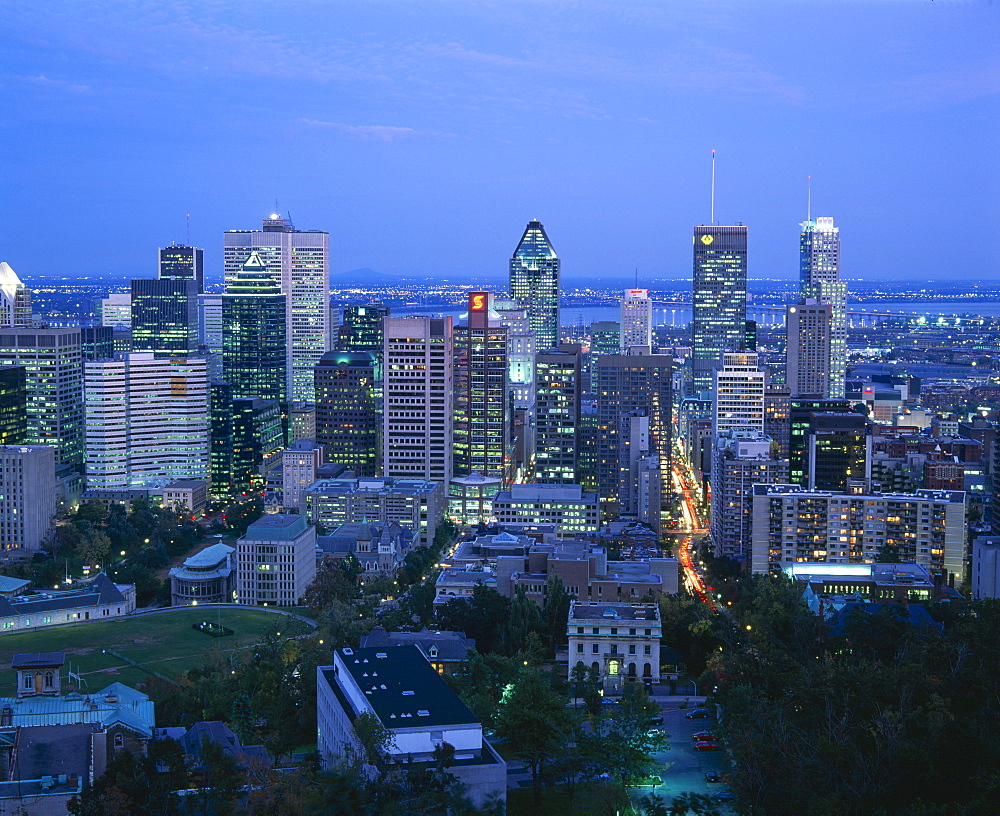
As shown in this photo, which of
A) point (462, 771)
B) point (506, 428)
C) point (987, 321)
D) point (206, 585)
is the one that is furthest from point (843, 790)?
point (987, 321)

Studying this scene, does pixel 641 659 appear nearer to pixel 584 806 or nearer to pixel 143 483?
pixel 584 806

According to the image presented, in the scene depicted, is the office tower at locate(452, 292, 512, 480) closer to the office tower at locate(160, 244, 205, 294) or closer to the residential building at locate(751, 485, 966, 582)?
the residential building at locate(751, 485, 966, 582)

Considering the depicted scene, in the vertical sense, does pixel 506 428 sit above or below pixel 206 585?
above

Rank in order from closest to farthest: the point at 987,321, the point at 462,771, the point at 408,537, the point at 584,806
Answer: the point at 462,771, the point at 584,806, the point at 408,537, the point at 987,321

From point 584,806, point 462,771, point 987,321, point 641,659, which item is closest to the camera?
point 462,771

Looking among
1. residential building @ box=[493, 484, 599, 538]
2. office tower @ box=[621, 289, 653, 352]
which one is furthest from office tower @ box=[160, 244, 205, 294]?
residential building @ box=[493, 484, 599, 538]

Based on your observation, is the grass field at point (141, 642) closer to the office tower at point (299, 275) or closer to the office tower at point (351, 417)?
the office tower at point (351, 417)

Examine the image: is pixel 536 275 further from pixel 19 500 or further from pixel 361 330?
pixel 19 500

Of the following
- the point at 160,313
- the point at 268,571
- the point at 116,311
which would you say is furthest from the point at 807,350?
the point at 116,311
